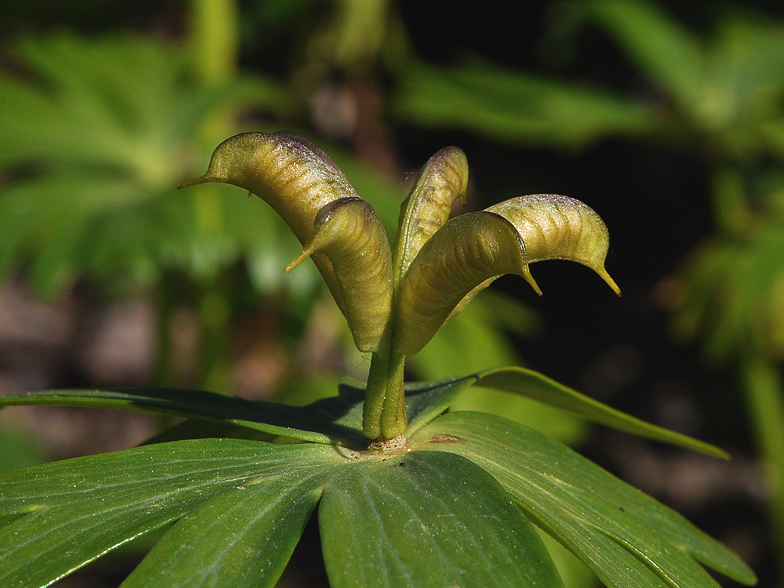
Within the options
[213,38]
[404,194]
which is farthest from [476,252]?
[213,38]

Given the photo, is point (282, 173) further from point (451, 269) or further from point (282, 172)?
point (451, 269)

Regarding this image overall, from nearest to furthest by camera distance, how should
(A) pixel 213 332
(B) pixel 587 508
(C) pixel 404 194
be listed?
(B) pixel 587 508 < (C) pixel 404 194 < (A) pixel 213 332

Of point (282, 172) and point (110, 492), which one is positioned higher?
point (282, 172)

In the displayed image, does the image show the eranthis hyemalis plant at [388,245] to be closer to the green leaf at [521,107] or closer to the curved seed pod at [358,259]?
the curved seed pod at [358,259]

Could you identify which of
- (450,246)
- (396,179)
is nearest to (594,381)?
(396,179)

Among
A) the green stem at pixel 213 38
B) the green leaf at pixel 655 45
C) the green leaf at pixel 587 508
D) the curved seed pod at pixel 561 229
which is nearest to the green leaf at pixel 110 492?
the green leaf at pixel 587 508

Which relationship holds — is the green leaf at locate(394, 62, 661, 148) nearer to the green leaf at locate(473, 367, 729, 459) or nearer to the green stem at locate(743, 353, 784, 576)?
the green stem at locate(743, 353, 784, 576)

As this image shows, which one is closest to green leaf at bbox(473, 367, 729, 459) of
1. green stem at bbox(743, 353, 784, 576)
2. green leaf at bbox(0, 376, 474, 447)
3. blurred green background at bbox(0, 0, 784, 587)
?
green leaf at bbox(0, 376, 474, 447)
